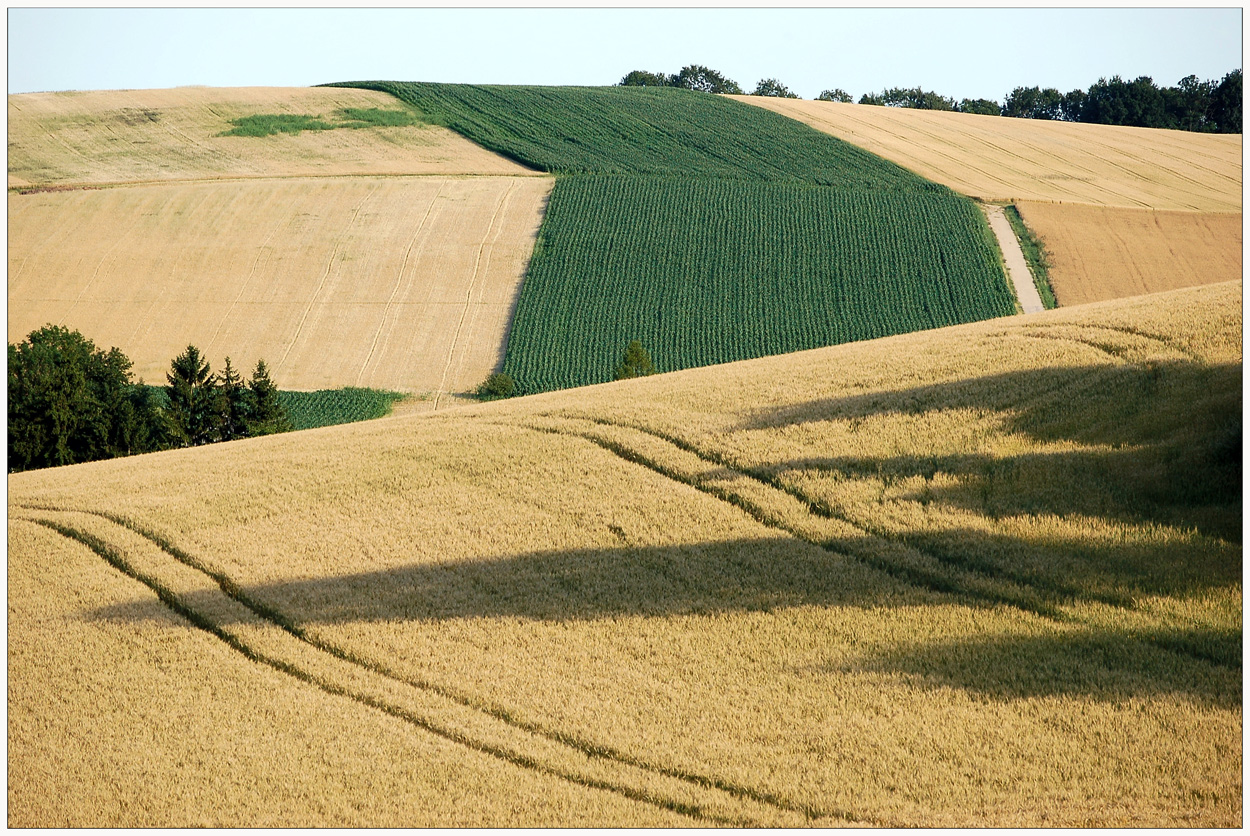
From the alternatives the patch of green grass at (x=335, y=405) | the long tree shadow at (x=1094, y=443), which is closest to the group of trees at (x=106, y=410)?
the patch of green grass at (x=335, y=405)

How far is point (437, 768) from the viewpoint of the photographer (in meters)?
12.3

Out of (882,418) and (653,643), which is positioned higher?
(882,418)

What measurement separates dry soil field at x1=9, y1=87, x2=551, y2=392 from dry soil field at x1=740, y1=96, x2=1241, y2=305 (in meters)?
31.0

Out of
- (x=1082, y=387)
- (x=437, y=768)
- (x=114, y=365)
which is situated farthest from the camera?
(x=114, y=365)

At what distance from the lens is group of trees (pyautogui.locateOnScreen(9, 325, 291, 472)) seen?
37.2 metres

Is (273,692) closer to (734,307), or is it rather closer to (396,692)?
(396,692)

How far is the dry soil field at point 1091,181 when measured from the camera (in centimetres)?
5991

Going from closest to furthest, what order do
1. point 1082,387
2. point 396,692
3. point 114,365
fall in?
point 396,692 → point 1082,387 → point 114,365

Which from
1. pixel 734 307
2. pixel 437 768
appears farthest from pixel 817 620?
pixel 734 307

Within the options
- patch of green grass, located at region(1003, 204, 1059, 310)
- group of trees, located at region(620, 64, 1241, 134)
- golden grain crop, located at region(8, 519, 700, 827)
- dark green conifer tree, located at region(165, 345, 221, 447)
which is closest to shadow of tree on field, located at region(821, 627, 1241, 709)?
golden grain crop, located at region(8, 519, 700, 827)

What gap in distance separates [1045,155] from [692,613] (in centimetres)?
7960

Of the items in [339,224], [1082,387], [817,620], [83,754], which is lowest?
[83,754]

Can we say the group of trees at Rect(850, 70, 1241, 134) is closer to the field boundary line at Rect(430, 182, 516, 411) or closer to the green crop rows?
the green crop rows

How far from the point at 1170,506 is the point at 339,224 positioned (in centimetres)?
5717
